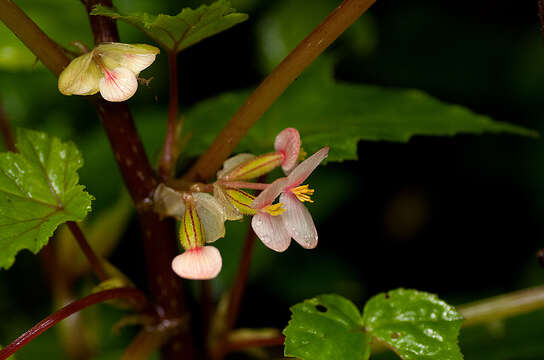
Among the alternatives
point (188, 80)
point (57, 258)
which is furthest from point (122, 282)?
point (188, 80)

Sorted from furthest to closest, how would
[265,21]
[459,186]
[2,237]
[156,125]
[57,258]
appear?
1. [459,186]
2. [265,21]
3. [156,125]
4. [57,258]
5. [2,237]

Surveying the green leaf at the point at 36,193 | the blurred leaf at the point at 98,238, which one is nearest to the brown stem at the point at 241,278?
the green leaf at the point at 36,193

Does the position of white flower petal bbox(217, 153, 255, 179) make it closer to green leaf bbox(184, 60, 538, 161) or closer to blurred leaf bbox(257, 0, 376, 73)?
green leaf bbox(184, 60, 538, 161)

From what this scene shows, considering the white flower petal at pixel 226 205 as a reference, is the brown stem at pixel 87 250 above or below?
below

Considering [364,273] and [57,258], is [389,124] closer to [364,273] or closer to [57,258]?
[57,258]

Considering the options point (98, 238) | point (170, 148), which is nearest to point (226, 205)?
point (170, 148)

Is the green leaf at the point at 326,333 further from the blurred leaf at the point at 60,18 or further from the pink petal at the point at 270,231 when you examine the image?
the blurred leaf at the point at 60,18

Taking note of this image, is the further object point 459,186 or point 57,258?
point 459,186
